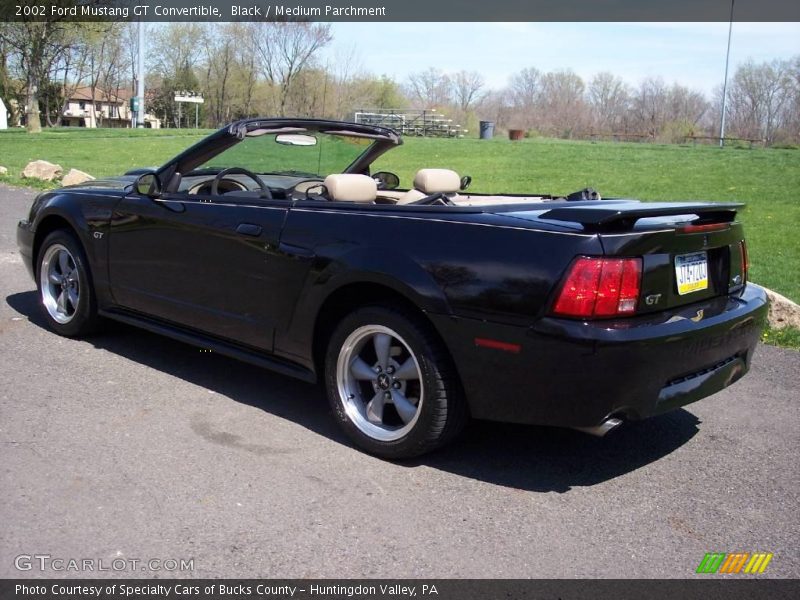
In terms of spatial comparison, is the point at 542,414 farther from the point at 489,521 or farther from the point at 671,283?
the point at 671,283

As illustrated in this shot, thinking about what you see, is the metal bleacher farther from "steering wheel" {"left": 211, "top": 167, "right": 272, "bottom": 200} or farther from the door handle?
the door handle

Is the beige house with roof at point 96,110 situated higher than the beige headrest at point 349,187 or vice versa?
the beige house with roof at point 96,110

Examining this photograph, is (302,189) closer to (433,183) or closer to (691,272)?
(433,183)

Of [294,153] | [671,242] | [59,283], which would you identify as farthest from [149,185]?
[671,242]

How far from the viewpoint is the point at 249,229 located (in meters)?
4.29

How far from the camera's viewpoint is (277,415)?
4391 mm

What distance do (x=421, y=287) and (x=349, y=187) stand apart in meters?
1.05

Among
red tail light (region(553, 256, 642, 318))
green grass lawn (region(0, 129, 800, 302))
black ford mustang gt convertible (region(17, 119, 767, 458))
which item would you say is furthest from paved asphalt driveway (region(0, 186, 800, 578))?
green grass lawn (region(0, 129, 800, 302))

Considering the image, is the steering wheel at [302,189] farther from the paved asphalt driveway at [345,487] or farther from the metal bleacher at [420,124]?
the metal bleacher at [420,124]

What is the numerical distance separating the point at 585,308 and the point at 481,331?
17.9 inches

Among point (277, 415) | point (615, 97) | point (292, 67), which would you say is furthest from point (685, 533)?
point (615, 97)

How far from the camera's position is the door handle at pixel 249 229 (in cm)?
424

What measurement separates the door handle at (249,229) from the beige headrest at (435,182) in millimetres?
1055

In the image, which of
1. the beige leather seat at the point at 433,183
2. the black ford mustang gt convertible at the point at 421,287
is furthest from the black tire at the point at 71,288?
the beige leather seat at the point at 433,183
